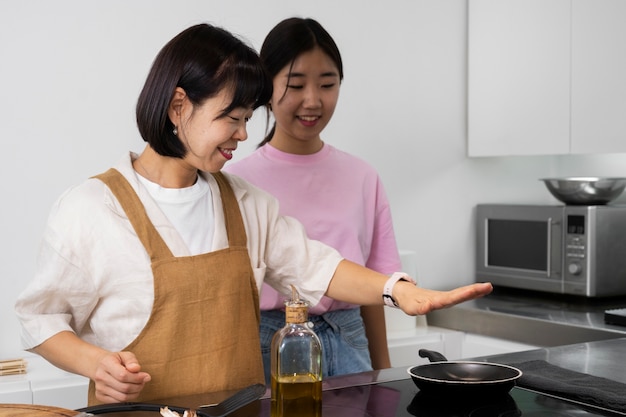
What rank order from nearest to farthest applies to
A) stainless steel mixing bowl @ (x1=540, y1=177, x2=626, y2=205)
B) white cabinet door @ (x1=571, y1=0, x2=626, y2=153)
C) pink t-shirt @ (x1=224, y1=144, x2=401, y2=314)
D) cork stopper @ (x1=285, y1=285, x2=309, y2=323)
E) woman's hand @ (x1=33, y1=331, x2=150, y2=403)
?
cork stopper @ (x1=285, y1=285, x2=309, y2=323), woman's hand @ (x1=33, y1=331, x2=150, y2=403), pink t-shirt @ (x1=224, y1=144, x2=401, y2=314), white cabinet door @ (x1=571, y1=0, x2=626, y2=153), stainless steel mixing bowl @ (x1=540, y1=177, x2=626, y2=205)

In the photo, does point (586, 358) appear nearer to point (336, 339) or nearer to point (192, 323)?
point (336, 339)

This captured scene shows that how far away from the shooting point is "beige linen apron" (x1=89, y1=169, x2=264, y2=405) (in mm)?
1445

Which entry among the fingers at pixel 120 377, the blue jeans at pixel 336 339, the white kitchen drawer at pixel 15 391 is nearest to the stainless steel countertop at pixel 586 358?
the blue jeans at pixel 336 339

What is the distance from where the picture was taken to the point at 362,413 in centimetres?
122

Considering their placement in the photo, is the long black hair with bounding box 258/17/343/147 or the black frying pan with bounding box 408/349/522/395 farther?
the long black hair with bounding box 258/17/343/147

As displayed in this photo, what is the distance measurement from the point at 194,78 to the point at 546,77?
1989mm

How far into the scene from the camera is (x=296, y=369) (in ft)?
3.83

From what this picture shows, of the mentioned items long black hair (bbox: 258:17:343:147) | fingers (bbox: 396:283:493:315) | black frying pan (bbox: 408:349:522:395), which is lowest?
black frying pan (bbox: 408:349:522:395)

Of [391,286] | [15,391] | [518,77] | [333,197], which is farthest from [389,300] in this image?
[518,77]

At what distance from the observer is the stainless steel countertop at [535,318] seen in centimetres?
260

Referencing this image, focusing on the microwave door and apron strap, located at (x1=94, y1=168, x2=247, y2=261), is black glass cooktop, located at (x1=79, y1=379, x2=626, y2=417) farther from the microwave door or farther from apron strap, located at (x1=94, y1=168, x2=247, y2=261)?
the microwave door

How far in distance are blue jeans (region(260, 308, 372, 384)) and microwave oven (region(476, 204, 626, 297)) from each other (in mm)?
1268

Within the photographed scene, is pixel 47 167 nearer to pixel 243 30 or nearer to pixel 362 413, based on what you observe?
pixel 243 30

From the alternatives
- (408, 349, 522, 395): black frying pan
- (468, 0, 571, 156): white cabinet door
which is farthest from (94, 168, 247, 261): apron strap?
(468, 0, 571, 156): white cabinet door
